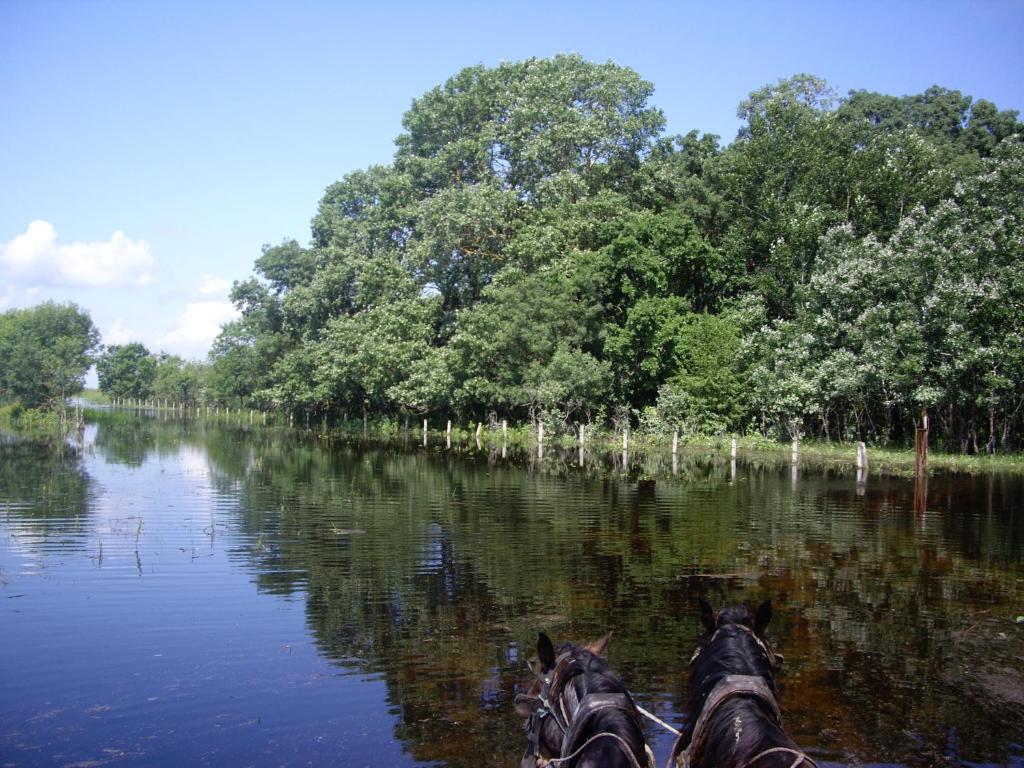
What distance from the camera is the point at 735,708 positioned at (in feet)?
Result: 13.1

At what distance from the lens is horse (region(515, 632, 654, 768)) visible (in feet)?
11.7

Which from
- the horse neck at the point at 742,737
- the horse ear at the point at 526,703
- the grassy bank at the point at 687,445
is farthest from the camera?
the grassy bank at the point at 687,445

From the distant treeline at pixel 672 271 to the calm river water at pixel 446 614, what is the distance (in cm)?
1439

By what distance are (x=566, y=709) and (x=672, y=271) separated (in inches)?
1558

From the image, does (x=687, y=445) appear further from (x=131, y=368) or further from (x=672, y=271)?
(x=131, y=368)

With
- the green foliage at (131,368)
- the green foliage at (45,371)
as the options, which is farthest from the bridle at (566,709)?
the green foliage at (131,368)

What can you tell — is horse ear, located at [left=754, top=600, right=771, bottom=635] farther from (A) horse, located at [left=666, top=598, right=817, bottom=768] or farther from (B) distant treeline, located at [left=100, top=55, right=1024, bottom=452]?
(B) distant treeline, located at [left=100, top=55, right=1024, bottom=452]

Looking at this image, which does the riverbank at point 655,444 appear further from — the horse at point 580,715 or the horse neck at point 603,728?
the horse neck at point 603,728

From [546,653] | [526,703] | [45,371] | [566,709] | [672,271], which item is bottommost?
[526,703]

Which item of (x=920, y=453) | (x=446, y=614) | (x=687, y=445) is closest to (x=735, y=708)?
(x=446, y=614)

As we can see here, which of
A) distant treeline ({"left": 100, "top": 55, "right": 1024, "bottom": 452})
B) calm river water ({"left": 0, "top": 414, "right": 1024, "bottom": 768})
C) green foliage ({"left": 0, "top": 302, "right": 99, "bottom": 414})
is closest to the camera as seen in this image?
calm river water ({"left": 0, "top": 414, "right": 1024, "bottom": 768})

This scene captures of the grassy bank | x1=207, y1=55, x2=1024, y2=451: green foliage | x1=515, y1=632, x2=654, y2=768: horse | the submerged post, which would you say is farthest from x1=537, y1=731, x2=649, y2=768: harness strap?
x1=207, y1=55, x2=1024, y2=451: green foliage

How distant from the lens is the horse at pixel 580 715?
357 centimetres

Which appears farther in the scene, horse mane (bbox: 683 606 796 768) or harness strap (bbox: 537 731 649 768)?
horse mane (bbox: 683 606 796 768)
